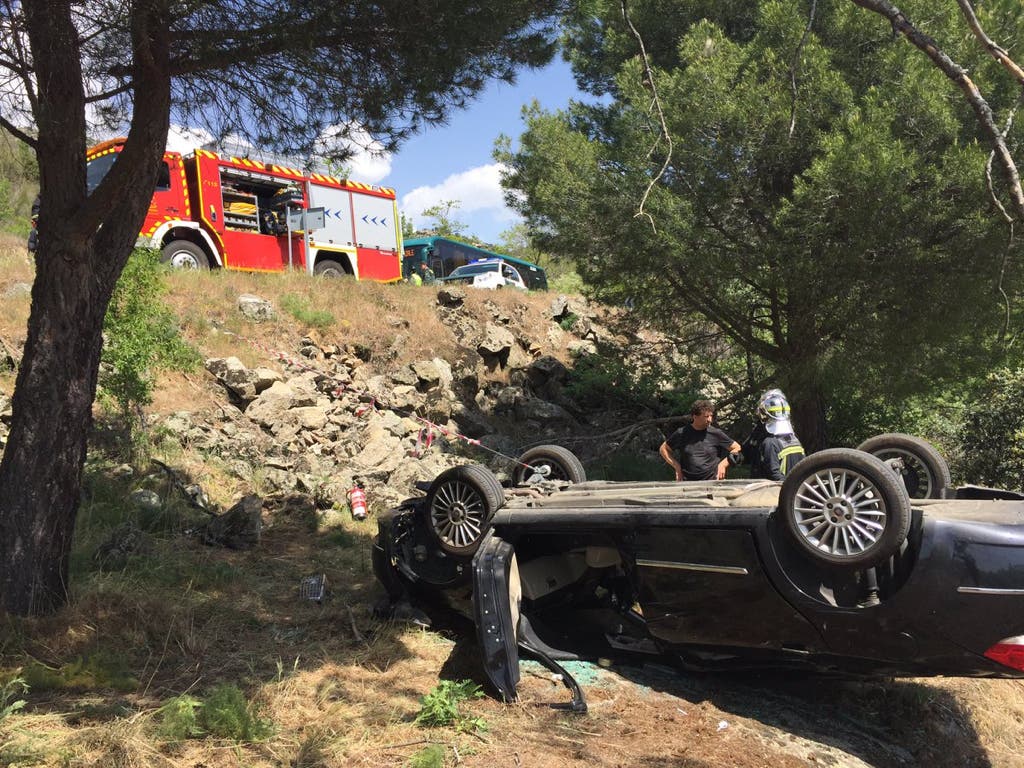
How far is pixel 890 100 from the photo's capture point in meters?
8.91

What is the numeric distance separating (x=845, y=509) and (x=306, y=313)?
33.9ft

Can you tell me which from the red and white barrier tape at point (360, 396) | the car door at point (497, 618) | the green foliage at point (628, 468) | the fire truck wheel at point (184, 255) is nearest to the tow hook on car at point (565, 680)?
the car door at point (497, 618)

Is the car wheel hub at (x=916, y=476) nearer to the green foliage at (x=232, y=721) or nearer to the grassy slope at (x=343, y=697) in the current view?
the grassy slope at (x=343, y=697)

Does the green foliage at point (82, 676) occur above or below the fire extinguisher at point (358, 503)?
below

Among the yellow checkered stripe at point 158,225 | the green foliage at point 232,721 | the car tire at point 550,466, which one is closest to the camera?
the green foliage at point 232,721

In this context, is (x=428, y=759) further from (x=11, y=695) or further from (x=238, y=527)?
(x=238, y=527)

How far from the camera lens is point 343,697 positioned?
13.0ft

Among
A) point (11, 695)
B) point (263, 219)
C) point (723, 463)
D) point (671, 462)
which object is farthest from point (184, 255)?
point (11, 695)

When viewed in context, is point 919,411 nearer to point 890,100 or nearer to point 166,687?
point 890,100

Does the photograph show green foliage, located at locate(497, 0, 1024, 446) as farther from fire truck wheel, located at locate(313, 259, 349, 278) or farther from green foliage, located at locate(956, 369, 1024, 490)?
fire truck wheel, located at locate(313, 259, 349, 278)

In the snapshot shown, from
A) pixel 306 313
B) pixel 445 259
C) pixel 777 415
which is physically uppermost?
pixel 445 259

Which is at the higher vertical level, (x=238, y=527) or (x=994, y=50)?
(x=994, y=50)

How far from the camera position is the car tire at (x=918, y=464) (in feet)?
14.9

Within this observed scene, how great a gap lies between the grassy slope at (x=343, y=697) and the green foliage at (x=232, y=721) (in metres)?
0.06
